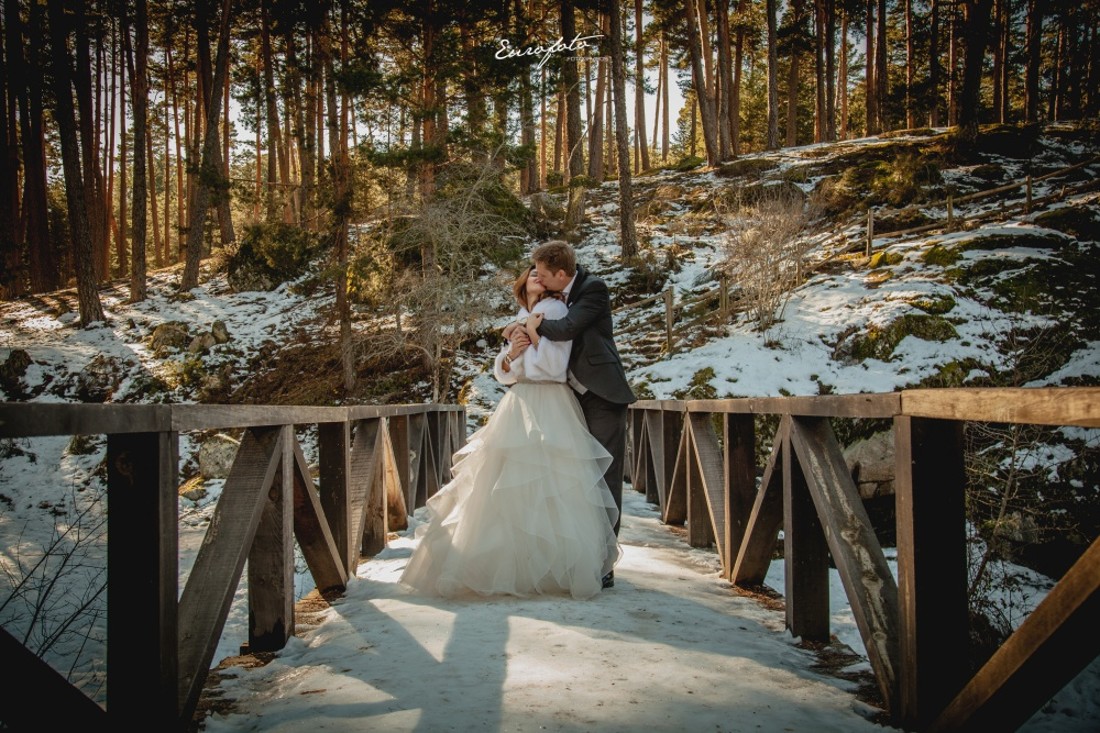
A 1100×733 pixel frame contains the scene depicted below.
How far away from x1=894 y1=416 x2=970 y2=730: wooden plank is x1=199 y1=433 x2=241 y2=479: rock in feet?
40.2

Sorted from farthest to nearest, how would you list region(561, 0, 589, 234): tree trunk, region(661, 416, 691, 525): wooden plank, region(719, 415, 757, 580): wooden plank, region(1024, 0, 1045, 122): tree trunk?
1. region(1024, 0, 1045, 122): tree trunk
2. region(561, 0, 589, 234): tree trunk
3. region(661, 416, 691, 525): wooden plank
4. region(719, 415, 757, 580): wooden plank

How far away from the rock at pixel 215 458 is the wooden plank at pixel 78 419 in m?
11.5

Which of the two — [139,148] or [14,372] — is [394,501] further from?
[139,148]

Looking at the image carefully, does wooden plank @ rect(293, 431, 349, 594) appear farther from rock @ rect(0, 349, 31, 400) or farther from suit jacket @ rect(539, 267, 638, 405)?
rock @ rect(0, 349, 31, 400)

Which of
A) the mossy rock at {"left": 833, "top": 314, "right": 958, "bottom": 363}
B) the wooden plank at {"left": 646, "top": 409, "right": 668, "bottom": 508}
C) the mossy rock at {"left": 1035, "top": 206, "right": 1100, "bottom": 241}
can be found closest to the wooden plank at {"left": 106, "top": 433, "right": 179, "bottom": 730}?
the wooden plank at {"left": 646, "top": 409, "right": 668, "bottom": 508}

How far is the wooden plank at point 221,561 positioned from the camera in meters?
1.82

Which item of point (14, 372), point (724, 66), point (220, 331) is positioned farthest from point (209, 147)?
point (724, 66)

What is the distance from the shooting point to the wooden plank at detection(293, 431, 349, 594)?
2.86m

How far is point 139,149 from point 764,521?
23788 mm

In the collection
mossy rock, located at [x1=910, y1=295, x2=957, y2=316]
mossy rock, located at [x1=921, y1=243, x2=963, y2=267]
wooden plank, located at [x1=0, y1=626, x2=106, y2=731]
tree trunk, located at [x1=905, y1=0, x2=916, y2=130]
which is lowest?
wooden plank, located at [x1=0, y1=626, x2=106, y2=731]

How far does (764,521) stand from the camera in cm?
313

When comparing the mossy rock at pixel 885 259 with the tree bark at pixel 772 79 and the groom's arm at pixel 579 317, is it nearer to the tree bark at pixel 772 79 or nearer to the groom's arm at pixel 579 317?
the groom's arm at pixel 579 317

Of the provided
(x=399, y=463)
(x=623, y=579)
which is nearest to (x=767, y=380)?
(x=399, y=463)

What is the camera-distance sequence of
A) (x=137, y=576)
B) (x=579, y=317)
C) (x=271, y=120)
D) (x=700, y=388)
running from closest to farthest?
(x=137, y=576)
(x=579, y=317)
(x=700, y=388)
(x=271, y=120)
